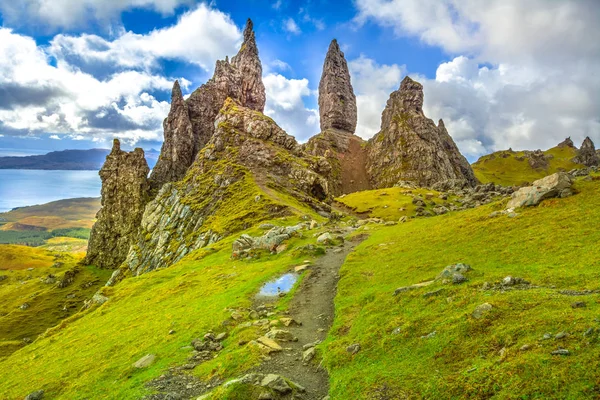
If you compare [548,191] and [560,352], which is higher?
[548,191]

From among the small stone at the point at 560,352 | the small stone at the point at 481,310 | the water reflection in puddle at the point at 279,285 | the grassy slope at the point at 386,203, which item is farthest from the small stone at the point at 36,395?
the grassy slope at the point at 386,203

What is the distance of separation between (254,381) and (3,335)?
459 ft

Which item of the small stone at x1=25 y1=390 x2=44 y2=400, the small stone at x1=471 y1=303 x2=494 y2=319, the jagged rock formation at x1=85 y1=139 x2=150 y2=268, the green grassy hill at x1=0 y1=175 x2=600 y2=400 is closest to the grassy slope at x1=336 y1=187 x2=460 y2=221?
the green grassy hill at x1=0 y1=175 x2=600 y2=400

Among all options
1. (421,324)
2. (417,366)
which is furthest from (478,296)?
(417,366)

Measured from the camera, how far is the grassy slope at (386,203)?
417ft

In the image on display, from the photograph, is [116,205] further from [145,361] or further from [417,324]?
[417,324]

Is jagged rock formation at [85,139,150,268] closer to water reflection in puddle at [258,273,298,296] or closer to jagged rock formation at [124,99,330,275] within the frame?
jagged rock formation at [124,99,330,275]

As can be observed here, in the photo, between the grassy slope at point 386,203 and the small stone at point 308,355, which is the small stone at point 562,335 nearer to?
the small stone at point 308,355

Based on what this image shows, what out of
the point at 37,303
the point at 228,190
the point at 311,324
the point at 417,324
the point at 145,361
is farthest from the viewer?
the point at 37,303

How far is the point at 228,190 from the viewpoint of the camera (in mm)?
109188

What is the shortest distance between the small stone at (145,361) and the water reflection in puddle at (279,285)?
38.9 ft

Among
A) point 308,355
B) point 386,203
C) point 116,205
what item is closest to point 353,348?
point 308,355

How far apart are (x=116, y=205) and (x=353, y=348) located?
206 meters

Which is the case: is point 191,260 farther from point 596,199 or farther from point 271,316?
point 596,199
